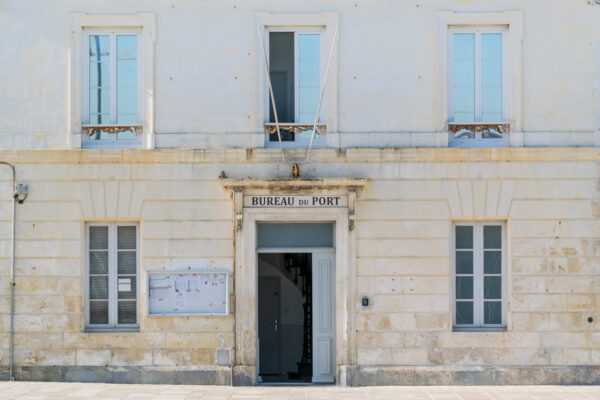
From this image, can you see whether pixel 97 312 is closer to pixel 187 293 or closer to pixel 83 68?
pixel 187 293

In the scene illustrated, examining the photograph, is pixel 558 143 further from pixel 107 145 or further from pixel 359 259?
pixel 107 145

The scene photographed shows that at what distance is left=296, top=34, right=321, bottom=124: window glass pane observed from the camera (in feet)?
44.3

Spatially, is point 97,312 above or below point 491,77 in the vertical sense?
below

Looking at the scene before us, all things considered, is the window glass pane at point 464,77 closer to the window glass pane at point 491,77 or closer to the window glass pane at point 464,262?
the window glass pane at point 491,77

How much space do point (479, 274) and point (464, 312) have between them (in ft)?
2.38

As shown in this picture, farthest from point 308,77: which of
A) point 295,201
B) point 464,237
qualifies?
point 464,237

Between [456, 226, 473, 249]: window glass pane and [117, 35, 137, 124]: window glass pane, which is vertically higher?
[117, 35, 137, 124]: window glass pane

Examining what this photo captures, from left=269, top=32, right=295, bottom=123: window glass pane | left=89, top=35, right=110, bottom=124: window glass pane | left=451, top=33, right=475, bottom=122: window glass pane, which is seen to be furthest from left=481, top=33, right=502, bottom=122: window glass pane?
left=89, top=35, right=110, bottom=124: window glass pane

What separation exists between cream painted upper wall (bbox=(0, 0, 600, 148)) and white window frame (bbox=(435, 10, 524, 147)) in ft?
0.39

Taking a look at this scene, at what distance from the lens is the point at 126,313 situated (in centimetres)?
1352

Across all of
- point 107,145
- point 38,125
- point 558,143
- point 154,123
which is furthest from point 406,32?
point 38,125

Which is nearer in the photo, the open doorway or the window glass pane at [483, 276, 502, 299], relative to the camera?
the window glass pane at [483, 276, 502, 299]

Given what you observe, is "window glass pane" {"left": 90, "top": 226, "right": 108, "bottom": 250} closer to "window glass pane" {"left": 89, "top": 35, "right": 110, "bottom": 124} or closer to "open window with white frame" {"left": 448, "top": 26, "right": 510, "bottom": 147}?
"window glass pane" {"left": 89, "top": 35, "right": 110, "bottom": 124}

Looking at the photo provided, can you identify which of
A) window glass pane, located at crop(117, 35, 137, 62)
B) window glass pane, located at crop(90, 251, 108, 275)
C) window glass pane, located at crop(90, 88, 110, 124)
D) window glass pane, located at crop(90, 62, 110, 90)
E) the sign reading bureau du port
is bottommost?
window glass pane, located at crop(90, 251, 108, 275)
